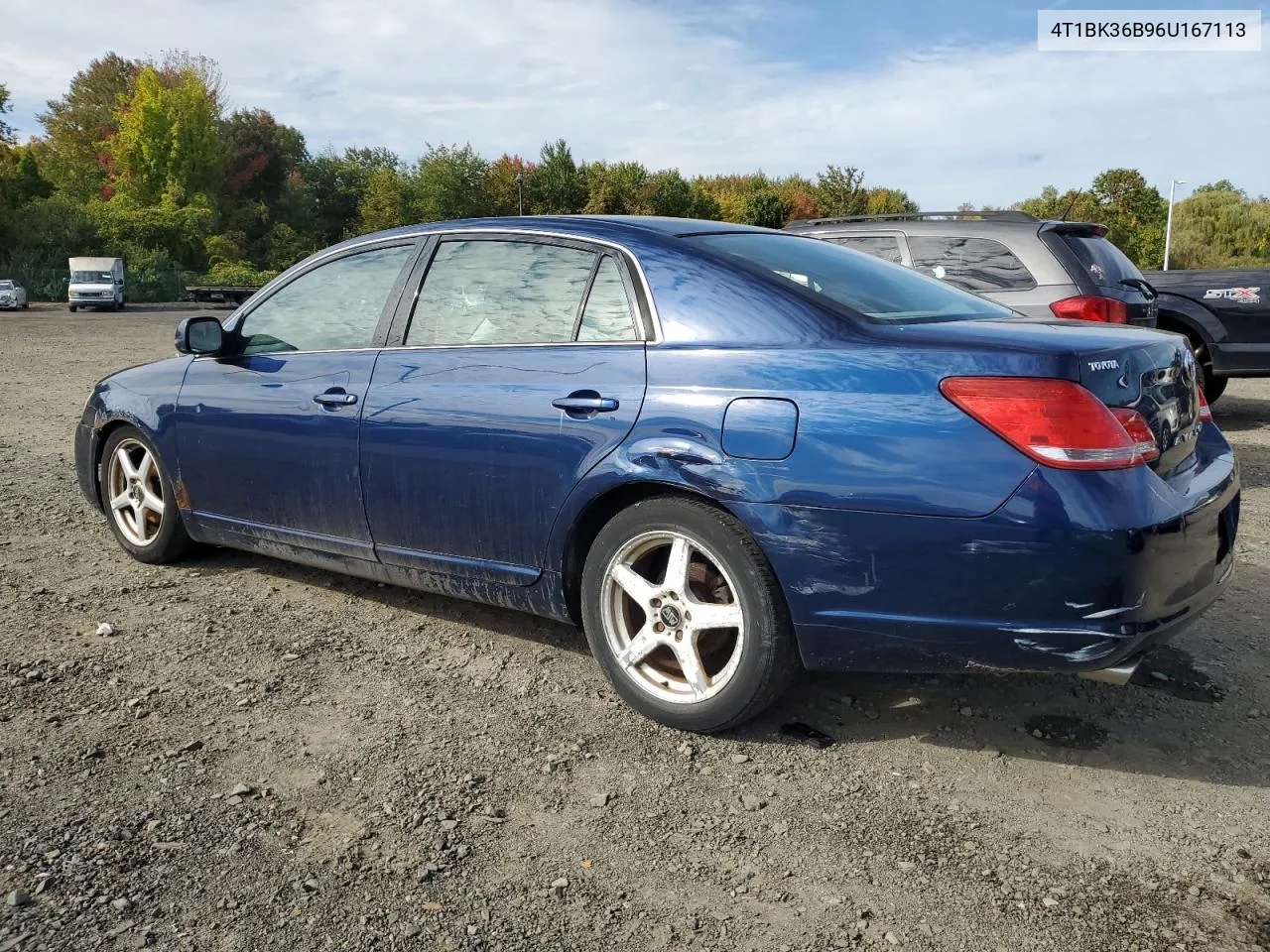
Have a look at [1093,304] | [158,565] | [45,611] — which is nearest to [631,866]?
[45,611]

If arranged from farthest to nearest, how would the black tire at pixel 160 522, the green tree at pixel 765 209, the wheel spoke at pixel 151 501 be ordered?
the green tree at pixel 765 209, the wheel spoke at pixel 151 501, the black tire at pixel 160 522

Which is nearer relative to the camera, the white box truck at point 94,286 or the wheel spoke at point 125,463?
the wheel spoke at point 125,463

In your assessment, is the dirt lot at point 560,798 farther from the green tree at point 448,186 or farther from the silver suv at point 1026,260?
the green tree at point 448,186

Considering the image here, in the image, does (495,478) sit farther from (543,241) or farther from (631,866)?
(631,866)

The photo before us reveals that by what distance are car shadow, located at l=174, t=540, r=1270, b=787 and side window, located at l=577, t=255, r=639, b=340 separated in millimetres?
1268

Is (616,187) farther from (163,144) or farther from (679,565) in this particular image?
(679,565)

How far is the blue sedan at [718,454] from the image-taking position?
2828 mm

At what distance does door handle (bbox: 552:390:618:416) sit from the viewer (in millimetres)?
3463

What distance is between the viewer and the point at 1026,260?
7.30m

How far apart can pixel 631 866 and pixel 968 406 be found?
4.77 feet

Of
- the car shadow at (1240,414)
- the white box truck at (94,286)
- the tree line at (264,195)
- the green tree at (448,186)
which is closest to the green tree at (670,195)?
the tree line at (264,195)

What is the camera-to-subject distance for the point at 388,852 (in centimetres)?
273

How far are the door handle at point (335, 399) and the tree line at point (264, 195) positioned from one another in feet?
145

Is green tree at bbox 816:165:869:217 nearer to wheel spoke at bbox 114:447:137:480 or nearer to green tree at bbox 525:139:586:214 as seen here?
green tree at bbox 525:139:586:214
